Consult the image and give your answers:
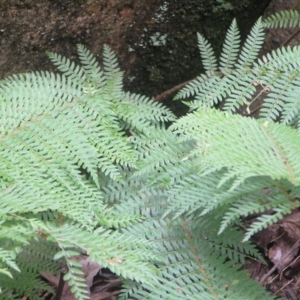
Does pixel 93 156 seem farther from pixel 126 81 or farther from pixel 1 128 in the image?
pixel 126 81

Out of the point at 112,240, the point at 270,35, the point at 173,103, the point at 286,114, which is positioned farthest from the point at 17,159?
the point at 270,35

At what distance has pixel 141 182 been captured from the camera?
5.63 ft

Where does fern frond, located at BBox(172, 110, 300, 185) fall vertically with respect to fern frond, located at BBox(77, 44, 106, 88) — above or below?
above

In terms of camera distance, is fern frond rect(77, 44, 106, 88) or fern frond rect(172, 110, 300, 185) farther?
fern frond rect(77, 44, 106, 88)

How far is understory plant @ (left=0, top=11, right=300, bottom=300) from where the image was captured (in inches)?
50.7

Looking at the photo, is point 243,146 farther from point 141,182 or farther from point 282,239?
point 282,239

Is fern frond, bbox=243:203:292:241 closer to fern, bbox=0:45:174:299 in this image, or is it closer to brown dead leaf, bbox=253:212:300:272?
fern, bbox=0:45:174:299

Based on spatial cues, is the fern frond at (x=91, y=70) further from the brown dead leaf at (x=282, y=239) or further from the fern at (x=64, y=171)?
the brown dead leaf at (x=282, y=239)

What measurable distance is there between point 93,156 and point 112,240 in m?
0.32

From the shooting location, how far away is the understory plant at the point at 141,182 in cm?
129

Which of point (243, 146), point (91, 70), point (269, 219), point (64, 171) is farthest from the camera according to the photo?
point (91, 70)

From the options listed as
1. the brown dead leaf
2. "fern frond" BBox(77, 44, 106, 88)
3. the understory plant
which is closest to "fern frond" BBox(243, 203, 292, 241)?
the understory plant

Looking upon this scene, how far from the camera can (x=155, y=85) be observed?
2340 millimetres

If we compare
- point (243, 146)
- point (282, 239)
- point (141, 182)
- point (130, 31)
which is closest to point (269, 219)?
point (243, 146)
